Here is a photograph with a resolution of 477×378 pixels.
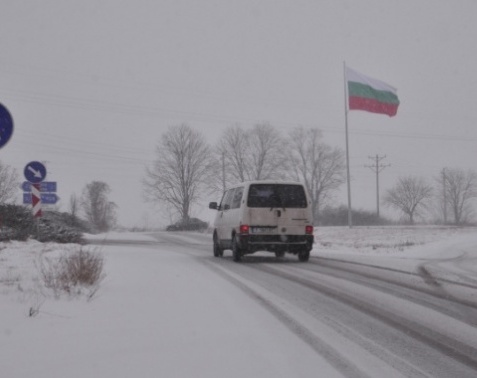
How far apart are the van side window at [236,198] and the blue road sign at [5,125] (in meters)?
7.80

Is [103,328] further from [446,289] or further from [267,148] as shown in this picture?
[267,148]

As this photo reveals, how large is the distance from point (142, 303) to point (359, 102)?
2646 centimetres

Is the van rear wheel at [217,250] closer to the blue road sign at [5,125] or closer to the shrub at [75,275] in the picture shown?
the shrub at [75,275]

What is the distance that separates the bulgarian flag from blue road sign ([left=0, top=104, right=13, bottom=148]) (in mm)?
25593

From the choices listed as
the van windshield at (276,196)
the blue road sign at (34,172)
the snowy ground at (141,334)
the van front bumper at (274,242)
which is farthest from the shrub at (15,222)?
the snowy ground at (141,334)

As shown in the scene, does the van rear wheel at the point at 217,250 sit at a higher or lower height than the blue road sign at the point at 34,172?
lower

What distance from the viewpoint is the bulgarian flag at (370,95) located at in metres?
31.5

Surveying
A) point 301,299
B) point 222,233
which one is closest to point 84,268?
point 301,299

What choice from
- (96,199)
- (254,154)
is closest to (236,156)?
(254,154)

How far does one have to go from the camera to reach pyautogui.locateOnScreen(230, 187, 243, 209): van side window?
15.0 metres

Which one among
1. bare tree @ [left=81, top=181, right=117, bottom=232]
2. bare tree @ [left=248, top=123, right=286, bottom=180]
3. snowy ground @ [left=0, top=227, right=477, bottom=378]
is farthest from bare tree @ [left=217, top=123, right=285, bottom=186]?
snowy ground @ [left=0, top=227, right=477, bottom=378]

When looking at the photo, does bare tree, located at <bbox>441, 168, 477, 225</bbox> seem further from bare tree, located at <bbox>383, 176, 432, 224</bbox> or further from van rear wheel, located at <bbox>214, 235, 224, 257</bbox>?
van rear wheel, located at <bbox>214, 235, 224, 257</bbox>

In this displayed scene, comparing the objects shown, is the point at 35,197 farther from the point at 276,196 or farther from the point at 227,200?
the point at 276,196

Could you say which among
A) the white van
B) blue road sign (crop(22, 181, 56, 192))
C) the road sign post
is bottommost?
the white van
